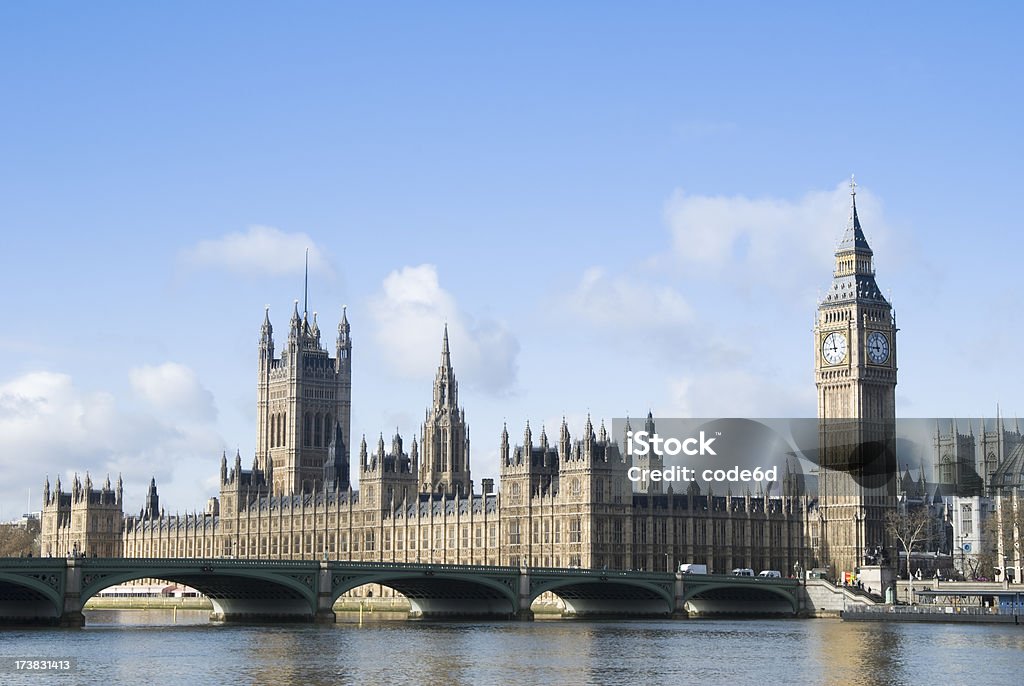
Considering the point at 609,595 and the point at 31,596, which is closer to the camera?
the point at 31,596

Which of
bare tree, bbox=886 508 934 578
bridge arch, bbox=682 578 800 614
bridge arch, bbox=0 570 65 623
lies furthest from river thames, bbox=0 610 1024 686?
bare tree, bbox=886 508 934 578

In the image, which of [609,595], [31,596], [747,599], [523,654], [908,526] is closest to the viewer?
[523,654]

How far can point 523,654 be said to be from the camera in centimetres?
9712

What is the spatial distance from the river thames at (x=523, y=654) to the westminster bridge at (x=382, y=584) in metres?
3.25

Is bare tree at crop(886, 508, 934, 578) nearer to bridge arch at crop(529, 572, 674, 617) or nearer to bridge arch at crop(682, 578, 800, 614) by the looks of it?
bridge arch at crop(682, 578, 800, 614)

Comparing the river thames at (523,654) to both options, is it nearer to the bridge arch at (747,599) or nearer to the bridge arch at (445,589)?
the bridge arch at (445,589)

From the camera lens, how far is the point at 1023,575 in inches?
6732

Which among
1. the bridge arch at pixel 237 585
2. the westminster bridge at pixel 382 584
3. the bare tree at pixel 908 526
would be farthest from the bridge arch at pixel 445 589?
the bare tree at pixel 908 526

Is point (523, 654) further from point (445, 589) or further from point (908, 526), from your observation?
point (908, 526)

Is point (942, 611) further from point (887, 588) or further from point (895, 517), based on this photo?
point (895, 517)

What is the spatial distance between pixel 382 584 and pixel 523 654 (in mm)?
38275

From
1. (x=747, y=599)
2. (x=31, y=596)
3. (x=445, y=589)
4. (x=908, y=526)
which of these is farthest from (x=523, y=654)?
(x=908, y=526)

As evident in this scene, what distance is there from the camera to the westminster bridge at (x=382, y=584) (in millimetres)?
113188

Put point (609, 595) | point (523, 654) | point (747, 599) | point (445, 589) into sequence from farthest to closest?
1. point (747, 599)
2. point (609, 595)
3. point (445, 589)
4. point (523, 654)
